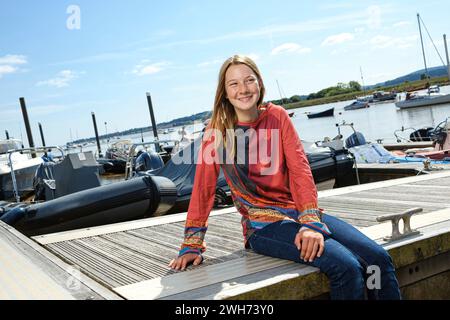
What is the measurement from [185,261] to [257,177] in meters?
0.73

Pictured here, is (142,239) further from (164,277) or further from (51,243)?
(164,277)

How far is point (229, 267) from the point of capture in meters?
3.18

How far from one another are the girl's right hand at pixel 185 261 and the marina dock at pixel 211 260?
5 cm

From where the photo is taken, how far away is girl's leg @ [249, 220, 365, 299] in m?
2.61

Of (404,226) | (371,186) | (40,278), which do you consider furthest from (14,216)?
(404,226)

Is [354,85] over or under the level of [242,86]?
over

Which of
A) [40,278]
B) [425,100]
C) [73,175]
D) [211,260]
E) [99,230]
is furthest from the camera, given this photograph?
[425,100]

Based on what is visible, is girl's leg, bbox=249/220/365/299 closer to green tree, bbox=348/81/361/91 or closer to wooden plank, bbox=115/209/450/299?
wooden plank, bbox=115/209/450/299

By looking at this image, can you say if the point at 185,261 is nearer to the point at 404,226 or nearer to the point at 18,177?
the point at 404,226

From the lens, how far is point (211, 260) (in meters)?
3.42

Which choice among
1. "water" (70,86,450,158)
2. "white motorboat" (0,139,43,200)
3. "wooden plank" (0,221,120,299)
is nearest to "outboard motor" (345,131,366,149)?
"water" (70,86,450,158)

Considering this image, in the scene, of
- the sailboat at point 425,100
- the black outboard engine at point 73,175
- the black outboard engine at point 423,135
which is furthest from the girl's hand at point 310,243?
the sailboat at point 425,100

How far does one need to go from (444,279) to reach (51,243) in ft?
10.6
